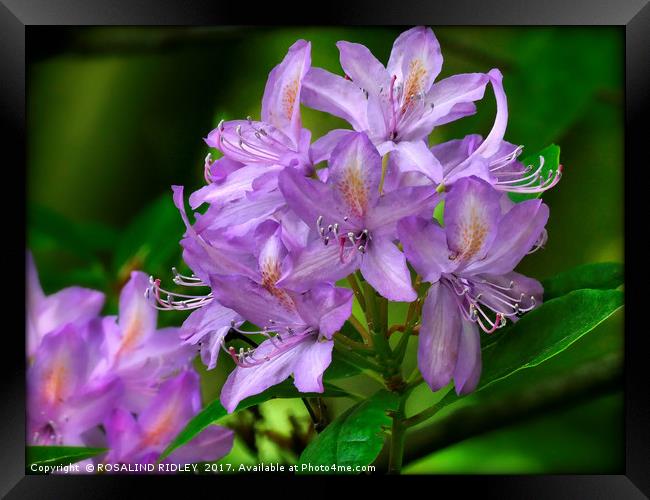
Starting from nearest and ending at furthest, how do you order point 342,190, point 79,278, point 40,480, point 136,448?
point 342,190 < point 136,448 < point 40,480 < point 79,278

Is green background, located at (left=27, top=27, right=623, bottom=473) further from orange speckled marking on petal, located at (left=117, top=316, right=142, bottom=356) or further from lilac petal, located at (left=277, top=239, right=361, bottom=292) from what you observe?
lilac petal, located at (left=277, top=239, right=361, bottom=292)

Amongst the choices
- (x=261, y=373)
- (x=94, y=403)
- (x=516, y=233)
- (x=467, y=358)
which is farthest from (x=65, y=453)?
(x=516, y=233)

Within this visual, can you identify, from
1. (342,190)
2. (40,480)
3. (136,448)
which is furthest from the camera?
(40,480)

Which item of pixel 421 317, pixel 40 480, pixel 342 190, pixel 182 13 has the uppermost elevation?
pixel 182 13

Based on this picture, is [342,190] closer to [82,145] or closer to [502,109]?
[502,109]

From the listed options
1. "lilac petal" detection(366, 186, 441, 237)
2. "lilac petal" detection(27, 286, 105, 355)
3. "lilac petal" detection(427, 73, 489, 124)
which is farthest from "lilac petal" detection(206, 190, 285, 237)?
"lilac petal" detection(27, 286, 105, 355)

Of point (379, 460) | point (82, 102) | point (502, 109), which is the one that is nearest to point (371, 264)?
point (502, 109)

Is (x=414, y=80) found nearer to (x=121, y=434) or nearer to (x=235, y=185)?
(x=235, y=185)

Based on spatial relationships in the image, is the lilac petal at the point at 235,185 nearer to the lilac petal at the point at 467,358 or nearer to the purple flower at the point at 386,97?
the purple flower at the point at 386,97
